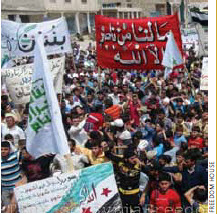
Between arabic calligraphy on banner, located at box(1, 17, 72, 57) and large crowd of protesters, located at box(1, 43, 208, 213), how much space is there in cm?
115

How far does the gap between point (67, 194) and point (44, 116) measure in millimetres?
935

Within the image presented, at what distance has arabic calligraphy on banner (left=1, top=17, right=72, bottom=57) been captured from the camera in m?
11.5

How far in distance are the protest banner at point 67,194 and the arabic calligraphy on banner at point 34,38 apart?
687 centimetres

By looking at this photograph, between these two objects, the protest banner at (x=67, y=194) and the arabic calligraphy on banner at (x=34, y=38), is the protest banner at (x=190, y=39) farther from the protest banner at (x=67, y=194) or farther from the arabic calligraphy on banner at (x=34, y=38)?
the protest banner at (x=67, y=194)

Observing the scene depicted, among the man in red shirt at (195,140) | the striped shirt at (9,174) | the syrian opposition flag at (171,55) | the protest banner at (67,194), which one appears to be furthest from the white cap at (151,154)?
the syrian opposition flag at (171,55)

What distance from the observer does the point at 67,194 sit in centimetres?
493

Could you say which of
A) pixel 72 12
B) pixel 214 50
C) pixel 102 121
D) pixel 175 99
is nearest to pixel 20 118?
pixel 102 121

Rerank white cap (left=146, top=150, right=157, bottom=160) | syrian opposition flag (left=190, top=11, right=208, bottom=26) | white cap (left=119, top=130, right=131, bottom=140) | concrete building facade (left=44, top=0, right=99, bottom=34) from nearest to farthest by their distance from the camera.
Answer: white cap (left=146, top=150, right=157, bottom=160)
white cap (left=119, top=130, right=131, bottom=140)
syrian opposition flag (left=190, top=11, right=208, bottom=26)
concrete building facade (left=44, top=0, right=99, bottom=34)

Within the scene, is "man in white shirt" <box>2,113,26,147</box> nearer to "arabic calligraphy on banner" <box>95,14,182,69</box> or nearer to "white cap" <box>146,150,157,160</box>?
"white cap" <box>146,150,157,160</box>

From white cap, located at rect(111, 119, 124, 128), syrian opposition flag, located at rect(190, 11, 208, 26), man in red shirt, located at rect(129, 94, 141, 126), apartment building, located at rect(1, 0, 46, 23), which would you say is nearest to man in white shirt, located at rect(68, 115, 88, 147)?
white cap, located at rect(111, 119, 124, 128)

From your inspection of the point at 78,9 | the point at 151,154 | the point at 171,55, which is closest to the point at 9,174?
the point at 151,154

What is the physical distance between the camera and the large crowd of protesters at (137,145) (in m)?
5.26

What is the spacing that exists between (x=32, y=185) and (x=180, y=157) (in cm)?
187

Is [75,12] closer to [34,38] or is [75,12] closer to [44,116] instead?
[34,38]
